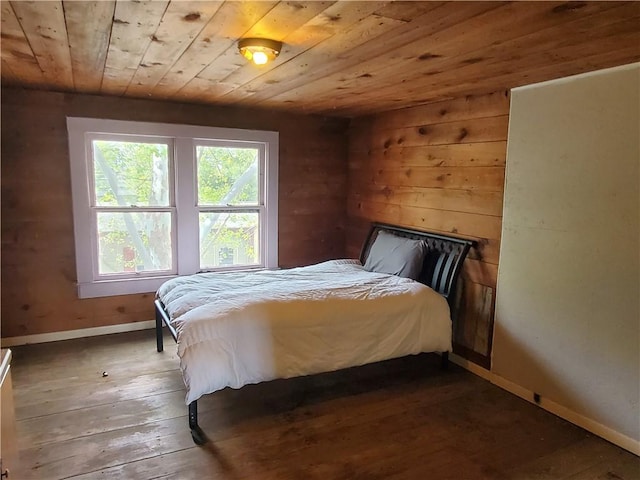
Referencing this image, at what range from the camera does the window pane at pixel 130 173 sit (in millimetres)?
3916

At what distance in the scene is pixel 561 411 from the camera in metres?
2.83

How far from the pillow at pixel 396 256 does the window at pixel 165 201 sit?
1.19 m

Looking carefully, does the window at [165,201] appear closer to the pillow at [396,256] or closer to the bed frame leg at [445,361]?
the pillow at [396,256]

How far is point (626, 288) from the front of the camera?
2.45 m

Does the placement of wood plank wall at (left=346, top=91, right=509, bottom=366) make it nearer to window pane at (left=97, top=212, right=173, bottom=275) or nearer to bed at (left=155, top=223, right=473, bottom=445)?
bed at (left=155, top=223, right=473, bottom=445)

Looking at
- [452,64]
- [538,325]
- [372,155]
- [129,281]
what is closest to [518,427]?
[538,325]

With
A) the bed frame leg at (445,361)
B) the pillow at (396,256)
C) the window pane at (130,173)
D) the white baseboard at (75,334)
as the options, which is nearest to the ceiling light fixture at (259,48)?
the pillow at (396,256)

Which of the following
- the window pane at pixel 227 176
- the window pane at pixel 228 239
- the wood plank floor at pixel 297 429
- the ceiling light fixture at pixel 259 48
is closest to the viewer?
the ceiling light fixture at pixel 259 48

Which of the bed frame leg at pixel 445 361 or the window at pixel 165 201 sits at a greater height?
the window at pixel 165 201

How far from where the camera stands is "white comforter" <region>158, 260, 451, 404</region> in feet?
8.46

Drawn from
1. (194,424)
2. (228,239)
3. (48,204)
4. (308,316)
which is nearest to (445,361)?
(308,316)

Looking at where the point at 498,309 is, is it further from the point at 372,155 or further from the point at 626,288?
the point at 372,155

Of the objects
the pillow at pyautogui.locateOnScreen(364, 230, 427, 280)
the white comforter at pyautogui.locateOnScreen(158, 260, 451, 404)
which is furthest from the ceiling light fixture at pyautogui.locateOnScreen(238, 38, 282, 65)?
Answer: the pillow at pyautogui.locateOnScreen(364, 230, 427, 280)

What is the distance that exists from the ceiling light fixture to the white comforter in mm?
1472
